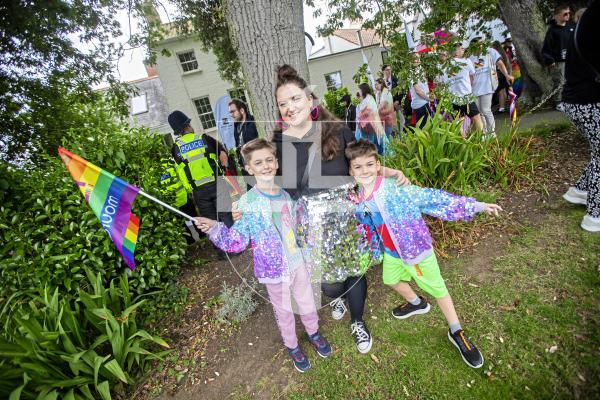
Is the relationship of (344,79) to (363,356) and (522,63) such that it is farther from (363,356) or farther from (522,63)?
(363,356)

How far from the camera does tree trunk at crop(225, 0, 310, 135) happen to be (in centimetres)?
253

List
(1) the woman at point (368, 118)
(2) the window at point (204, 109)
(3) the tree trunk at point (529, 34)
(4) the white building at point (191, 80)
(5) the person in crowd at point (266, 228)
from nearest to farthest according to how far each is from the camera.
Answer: (5) the person in crowd at point (266, 228) → (1) the woman at point (368, 118) → (3) the tree trunk at point (529, 34) → (4) the white building at point (191, 80) → (2) the window at point (204, 109)

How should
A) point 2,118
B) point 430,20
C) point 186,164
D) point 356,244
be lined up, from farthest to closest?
point 2,118 → point 186,164 → point 430,20 → point 356,244

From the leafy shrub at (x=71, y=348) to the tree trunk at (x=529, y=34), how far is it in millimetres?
8077

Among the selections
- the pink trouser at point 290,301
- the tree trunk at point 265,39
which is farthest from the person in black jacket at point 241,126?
the pink trouser at point 290,301

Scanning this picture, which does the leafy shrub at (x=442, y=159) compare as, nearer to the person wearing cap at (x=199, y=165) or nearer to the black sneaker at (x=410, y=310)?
the black sneaker at (x=410, y=310)

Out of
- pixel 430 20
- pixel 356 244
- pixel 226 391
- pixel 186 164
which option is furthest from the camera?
pixel 186 164

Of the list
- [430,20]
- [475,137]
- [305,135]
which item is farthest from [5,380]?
[475,137]

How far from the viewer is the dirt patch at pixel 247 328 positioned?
2299mm

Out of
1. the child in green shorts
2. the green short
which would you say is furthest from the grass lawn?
the green short

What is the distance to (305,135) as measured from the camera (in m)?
1.96

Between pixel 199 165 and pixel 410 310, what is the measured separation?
3.03 metres

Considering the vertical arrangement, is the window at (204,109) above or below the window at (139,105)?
below

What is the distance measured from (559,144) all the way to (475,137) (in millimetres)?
1682
